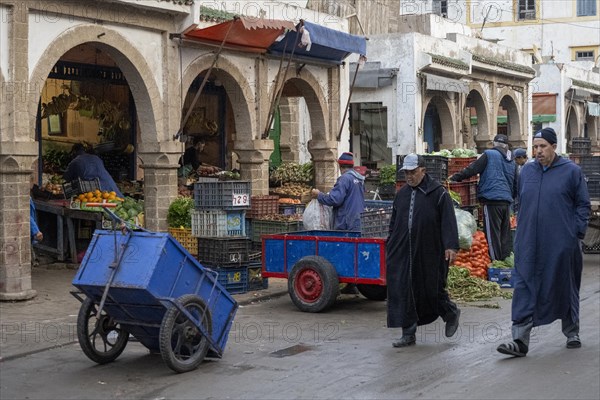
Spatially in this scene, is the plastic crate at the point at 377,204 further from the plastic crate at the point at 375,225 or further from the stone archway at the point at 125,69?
the stone archway at the point at 125,69

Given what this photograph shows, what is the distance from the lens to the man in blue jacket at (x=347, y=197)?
12.7 metres

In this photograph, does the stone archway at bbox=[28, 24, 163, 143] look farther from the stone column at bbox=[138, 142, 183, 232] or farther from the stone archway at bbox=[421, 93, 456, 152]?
the stone archway at bbox=[421, 93, 456, 152]

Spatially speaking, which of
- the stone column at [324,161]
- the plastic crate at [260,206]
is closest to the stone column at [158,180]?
the plastic crate at [260,206]

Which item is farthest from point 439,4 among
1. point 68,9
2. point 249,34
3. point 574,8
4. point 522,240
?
point 522,240

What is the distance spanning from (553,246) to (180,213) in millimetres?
7611

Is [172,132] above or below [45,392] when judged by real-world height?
above

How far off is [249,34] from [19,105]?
4697 mm

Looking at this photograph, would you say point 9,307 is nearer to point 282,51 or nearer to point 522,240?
point 522,240

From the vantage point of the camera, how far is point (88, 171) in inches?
627

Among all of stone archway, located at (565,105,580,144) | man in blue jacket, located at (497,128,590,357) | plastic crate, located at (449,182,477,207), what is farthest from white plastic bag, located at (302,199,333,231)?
stone archway, located at (565,105,580,144)

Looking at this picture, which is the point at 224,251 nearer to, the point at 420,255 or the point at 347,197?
the point at 347,197

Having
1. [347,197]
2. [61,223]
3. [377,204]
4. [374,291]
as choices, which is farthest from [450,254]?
[61,223]

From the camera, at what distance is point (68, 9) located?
13.3m

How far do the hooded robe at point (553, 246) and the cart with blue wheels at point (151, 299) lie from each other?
2638 millimetres
